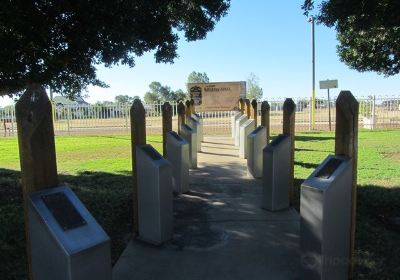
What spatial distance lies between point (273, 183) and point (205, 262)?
204cm

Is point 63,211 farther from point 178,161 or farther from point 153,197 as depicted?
point 178,161

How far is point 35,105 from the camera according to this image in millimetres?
2865

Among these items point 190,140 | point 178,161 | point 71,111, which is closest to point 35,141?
point 178,161

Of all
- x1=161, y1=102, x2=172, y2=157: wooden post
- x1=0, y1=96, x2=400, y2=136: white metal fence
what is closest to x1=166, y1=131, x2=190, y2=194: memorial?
x1=161, y1=102, x2=172, y2=157: wooden post

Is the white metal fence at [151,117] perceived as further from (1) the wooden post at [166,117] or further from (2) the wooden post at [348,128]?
(2) the wooden post at [348,128]

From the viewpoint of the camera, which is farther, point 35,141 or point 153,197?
point 153,197

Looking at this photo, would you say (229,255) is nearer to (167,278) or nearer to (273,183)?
(167,278)

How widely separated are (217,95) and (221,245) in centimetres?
1932

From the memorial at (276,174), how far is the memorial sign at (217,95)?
17.6 metres

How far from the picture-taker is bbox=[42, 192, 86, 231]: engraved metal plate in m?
2.85

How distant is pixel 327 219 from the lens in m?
3.55

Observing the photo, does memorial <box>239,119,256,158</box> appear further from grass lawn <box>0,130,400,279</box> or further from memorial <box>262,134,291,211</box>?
memorial <box>262,134,291,211</box>

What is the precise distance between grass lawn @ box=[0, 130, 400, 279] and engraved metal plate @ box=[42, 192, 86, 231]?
5.31 feet

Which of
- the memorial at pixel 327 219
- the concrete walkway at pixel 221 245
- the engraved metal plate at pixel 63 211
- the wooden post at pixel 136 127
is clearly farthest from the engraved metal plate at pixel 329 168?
the wooden post at pixel 136 127
